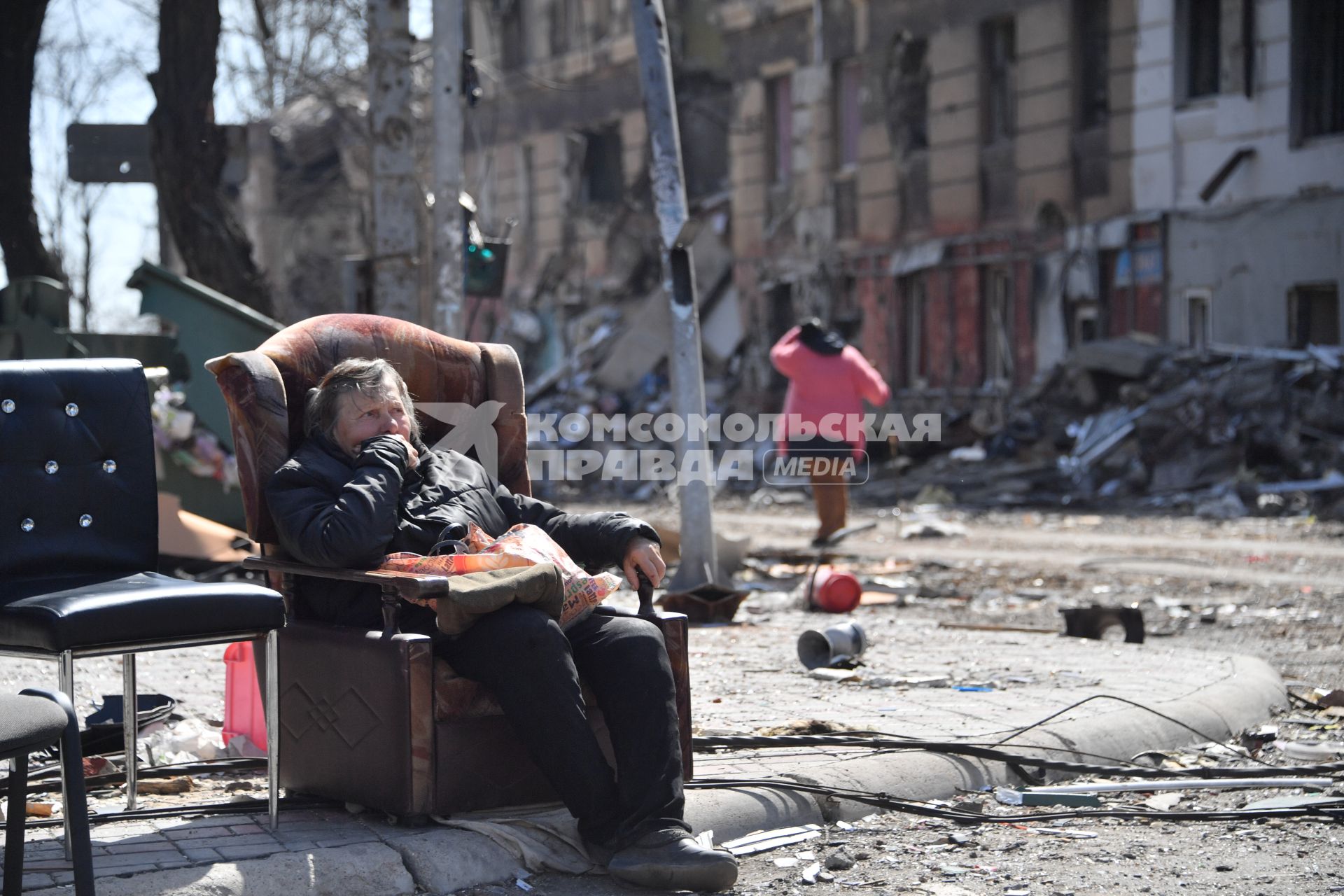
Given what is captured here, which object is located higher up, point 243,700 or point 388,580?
point 388,580

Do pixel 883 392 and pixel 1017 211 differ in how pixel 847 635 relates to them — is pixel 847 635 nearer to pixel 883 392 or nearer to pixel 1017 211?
pixel 883 392

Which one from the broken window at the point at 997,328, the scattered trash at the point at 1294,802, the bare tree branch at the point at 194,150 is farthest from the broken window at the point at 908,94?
the scattered trash at the point at 1294,802

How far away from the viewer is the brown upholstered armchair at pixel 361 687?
4.24m

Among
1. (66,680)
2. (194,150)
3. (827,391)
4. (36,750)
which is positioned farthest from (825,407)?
(36,750)

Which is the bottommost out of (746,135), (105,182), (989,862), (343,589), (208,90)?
(989,862)

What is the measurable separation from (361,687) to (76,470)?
3.24 ft

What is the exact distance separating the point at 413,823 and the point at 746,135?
27.0 metres

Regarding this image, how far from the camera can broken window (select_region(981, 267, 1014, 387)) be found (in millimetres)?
24062

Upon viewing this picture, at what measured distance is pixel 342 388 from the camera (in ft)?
15.5

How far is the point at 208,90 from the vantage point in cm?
1214

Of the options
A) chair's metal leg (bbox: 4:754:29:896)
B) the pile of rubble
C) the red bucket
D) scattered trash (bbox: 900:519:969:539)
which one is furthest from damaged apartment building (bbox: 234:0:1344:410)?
chair's metal leg (bbox: 4:754:29:896)

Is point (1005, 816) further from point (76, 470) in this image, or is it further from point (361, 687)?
point (76, 470)

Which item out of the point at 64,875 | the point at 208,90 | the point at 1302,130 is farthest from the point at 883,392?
the point at 64,875

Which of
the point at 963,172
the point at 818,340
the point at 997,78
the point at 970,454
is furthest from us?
A: the point at 963,172
